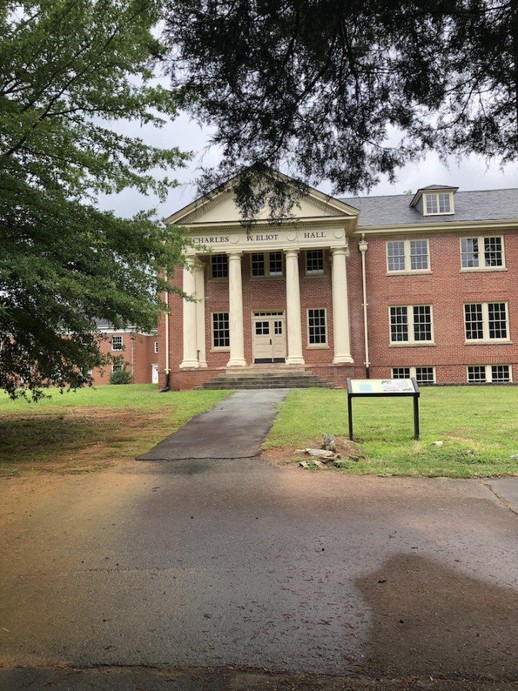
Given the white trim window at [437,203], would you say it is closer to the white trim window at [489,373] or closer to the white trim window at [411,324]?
the white trim window at [411,324]

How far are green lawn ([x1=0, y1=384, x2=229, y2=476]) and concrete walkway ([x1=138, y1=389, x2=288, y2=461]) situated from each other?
39 centimetres

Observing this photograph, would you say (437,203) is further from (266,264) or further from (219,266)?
(219,266)

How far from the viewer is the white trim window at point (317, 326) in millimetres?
25906

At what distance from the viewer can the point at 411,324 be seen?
84.2 ft

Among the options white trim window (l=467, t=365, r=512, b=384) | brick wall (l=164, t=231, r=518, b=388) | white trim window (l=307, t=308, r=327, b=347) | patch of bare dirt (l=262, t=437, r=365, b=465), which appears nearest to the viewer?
patch of bare dirt (l=262, t=437, r=365, b=465)

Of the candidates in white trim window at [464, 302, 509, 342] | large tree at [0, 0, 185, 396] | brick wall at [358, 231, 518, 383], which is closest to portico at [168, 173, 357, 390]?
brick wall at [358, 231, 518, 383]

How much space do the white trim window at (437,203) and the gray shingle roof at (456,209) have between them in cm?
40

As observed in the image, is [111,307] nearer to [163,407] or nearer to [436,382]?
[163,407]

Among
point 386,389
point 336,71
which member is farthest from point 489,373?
point 336,71

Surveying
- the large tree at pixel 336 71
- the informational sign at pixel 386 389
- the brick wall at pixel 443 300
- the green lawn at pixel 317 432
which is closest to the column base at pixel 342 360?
the brick wall at pixel 443 300

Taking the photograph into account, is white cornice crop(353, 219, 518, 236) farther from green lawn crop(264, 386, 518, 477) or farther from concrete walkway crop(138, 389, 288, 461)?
concrete walkway crop(138, 389, 288, 461)

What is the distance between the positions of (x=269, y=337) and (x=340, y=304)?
4.16 metres

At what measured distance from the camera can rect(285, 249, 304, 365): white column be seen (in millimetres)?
24094

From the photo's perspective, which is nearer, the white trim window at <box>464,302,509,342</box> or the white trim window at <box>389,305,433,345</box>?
the white trim window at <box>464,302,509,342</box>
